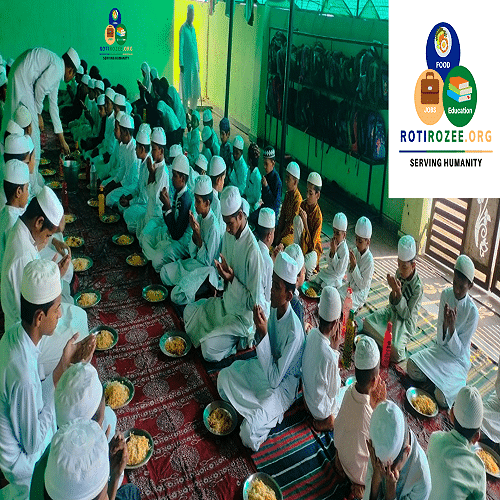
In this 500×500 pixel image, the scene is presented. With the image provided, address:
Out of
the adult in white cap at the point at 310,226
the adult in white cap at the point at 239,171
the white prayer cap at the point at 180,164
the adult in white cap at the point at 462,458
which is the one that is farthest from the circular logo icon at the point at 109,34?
the adult in white cap at the point at 462,458

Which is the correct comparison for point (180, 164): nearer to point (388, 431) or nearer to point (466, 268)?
point (466, 268)

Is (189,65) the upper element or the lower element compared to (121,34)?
lower

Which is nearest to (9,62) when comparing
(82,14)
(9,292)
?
(82,14)

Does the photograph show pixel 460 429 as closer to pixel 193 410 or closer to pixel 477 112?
Answer: pixel 193 410

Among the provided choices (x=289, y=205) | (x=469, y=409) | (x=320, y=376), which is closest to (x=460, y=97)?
(x=289, y=205)

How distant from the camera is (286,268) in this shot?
12.0ft

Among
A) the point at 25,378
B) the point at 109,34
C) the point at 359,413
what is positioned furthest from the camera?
the point at 109,34

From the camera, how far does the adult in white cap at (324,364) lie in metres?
3.54

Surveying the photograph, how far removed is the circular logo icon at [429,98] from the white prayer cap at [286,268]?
107 inches

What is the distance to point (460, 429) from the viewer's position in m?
2.88

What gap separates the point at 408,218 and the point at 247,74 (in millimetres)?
6831

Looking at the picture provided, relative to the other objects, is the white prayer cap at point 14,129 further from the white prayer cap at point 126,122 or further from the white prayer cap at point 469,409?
the white prayer cap at point 469,409

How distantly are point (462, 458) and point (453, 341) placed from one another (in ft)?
5.37

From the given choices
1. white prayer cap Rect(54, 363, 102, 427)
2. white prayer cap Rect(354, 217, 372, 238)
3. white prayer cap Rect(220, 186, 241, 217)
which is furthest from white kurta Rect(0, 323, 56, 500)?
white prayer cap Rect(354, 217, 372, 238)
